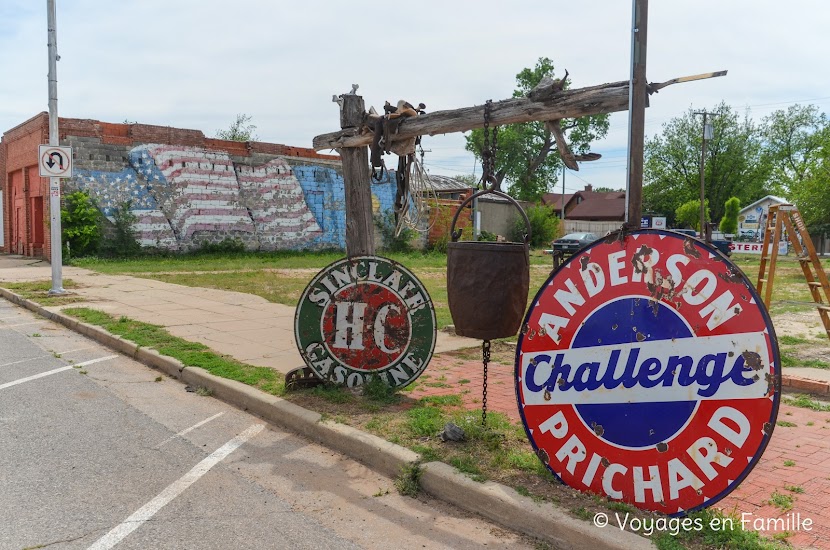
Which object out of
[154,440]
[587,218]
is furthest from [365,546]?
[587,218]

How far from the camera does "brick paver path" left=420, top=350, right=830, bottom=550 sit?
11.6 feet

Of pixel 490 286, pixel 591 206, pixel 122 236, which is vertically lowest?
pixel 490 286

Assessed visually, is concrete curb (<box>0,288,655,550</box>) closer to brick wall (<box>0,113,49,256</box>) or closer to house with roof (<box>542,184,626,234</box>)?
brick wall (<box>0,113,49,256</box>)

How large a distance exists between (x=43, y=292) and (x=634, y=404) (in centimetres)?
Result: 1390

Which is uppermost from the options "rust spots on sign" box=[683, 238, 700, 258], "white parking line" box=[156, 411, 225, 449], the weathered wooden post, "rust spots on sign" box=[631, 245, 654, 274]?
the weathered wooden post

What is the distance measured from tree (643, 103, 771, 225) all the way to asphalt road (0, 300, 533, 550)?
6489cm

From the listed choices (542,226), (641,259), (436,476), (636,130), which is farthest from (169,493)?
(542,226)

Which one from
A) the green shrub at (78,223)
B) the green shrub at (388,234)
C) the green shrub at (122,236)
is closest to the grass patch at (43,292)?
the green shrub at (78,223)

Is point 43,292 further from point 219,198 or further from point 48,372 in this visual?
point 219,198

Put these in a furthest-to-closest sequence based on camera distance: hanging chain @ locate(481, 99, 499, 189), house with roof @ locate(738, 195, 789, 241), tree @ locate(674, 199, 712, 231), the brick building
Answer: house with roof @ locate(738, 195, 789, 241), tree @ locate(674, 199, 712, 231), the brick building, hanging chain @ locate(481, 99, 499, 189)

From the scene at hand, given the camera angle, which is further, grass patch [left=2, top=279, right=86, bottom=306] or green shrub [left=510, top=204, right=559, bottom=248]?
green shrub [left=510, top=204, right=559, bottom=248]

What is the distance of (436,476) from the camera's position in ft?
13.5

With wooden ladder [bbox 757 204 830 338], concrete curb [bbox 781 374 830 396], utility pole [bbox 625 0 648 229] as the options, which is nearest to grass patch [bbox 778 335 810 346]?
wooden ladder [bbox 757 204 830 338]

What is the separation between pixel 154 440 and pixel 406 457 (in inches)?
83.5
